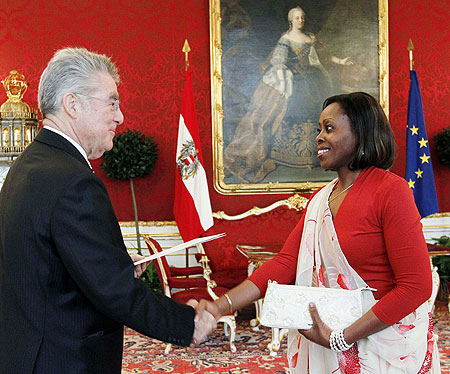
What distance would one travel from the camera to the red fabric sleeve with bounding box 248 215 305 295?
2191 mm

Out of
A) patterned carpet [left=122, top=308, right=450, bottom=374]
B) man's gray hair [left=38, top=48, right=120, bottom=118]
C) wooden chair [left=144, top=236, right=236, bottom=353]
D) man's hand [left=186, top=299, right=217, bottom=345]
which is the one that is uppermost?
man's gray hair [left=38, top=48, right=120, bottom=118]

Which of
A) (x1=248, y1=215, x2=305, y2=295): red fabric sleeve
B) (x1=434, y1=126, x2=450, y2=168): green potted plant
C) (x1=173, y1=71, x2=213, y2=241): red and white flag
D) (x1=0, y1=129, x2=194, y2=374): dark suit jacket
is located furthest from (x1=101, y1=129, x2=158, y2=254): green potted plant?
(x1=0, y1=129, x2=194, y2=374): dark suit jacket

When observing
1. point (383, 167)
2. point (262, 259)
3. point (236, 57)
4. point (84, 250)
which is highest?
point (236, 57)

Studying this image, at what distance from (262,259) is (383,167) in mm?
2679

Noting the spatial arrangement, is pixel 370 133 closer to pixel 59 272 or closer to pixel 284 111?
pixel 59 272

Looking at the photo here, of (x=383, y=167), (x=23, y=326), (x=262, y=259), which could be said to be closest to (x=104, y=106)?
(x=23, y=326)

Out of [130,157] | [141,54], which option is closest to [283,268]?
[130,157]

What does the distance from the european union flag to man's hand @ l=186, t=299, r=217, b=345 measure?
13.9 ft

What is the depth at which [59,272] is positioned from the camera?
157cm

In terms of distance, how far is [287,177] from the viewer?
6203mm

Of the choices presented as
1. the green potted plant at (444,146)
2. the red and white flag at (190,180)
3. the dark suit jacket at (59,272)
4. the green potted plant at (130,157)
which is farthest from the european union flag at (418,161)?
the dark suit jacket at (59,272)

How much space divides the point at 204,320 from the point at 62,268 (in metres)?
0.53

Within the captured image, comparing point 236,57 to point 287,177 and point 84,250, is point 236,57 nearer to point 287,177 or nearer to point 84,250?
point 287,177

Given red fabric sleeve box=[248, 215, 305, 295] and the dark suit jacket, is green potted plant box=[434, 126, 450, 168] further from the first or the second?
the dark suit jacket
